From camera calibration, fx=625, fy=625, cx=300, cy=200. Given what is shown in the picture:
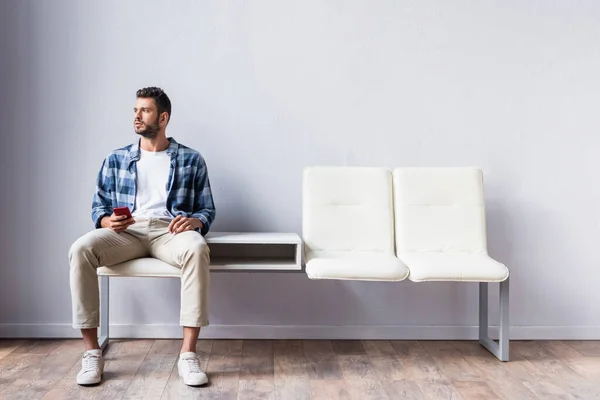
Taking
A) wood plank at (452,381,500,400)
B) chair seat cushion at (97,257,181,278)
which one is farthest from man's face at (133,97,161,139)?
wood plank at (452,381,500,400)

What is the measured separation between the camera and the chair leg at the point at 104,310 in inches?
119

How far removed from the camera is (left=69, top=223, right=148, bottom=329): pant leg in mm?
2574

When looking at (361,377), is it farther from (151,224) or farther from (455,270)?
(151,224)

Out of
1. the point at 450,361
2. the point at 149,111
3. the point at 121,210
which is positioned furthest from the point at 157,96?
the point at 450,361

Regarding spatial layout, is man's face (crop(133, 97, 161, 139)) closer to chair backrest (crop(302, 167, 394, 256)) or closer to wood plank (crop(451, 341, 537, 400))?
chair backrest (crop(302, 167, 394, 256))

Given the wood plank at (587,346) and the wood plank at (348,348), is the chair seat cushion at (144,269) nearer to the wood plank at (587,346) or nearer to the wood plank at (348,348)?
the wood plank at (348,348)

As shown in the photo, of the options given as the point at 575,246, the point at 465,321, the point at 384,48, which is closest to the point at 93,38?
the point at 384,48

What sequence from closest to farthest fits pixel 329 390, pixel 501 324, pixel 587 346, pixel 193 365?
1. pixel 329 390
2. pixel 193 365
3. pixel 501 324
4. pixel 587 346

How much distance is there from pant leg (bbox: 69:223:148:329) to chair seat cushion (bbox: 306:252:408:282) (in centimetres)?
85

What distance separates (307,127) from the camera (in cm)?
325

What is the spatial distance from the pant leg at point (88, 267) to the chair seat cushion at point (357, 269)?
2.79ft

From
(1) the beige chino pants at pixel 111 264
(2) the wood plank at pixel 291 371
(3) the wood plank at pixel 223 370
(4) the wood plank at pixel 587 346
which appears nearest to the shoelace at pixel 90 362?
(1) the beige chino pants at pixel 111 264

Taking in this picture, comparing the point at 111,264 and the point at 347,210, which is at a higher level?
the point at 347,210

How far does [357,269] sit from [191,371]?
0.79 metres
